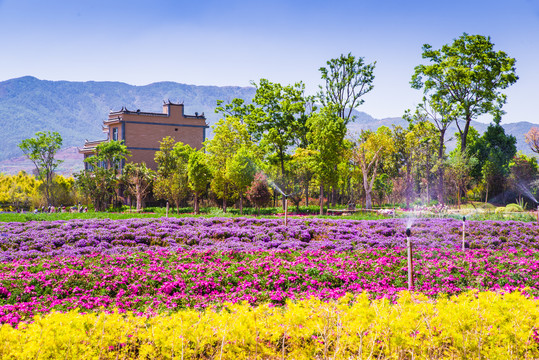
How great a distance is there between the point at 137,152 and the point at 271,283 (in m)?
45.7

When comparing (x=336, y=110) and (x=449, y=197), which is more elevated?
(x=336, y=110)

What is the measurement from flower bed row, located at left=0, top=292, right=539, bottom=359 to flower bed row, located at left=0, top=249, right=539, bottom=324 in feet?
7.59

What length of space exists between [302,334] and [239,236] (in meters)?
9.78

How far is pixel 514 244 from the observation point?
13570 mm

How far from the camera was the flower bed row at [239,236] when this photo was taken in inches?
492

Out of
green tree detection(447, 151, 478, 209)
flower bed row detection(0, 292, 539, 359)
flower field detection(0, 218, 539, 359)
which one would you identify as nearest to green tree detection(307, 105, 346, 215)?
green tree detection(447, 151, 478, 209)

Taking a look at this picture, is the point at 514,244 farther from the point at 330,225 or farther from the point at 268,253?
the point at 268,253

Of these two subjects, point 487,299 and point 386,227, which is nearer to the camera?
point 487,299

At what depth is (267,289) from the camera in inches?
328

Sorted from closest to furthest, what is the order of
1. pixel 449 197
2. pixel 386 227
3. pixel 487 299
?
pixel 487 299 → pixel 386 227 → pixel 449 197

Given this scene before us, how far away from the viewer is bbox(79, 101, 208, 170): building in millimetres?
50969

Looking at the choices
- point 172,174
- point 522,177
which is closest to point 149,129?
point 172,174

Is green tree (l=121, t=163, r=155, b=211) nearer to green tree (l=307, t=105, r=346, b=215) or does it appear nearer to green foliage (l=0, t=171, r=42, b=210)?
green tree (l=307, t=105, r=346, b=215)

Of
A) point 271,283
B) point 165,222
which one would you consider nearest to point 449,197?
point 165,222
